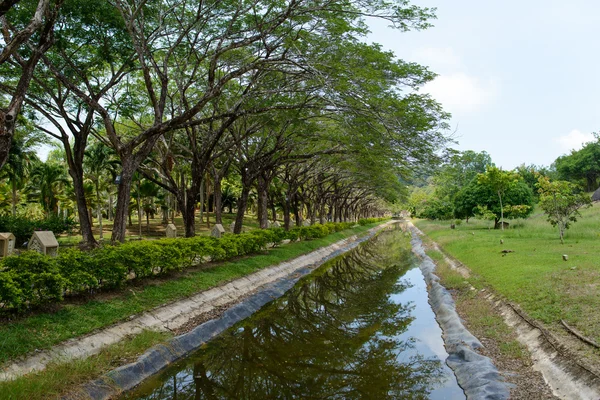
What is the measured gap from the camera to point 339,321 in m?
11.3

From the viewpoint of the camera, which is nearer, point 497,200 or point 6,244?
point 6,244

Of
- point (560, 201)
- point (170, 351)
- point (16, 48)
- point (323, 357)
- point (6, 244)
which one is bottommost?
point (323, 357)

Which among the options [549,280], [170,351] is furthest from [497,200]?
[170,351]

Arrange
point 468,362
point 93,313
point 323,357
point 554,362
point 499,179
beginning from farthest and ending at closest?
point 499,179 → point 323,357 → point 93,313 → point 468,362 → point 554,362

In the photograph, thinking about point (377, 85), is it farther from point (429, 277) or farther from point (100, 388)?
point (100, 388)

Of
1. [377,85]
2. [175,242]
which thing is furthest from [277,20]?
[175,242]

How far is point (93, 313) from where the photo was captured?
7.91m

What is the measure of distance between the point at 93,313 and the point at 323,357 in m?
4.55

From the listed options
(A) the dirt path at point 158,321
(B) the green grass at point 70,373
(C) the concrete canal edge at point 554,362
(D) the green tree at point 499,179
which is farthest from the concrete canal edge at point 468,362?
(D) the green tree at point 499,179

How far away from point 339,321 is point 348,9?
28.0 ft

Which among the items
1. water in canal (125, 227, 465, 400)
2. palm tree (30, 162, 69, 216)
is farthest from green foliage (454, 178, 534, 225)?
palm tree (30, 162, 69, 216)

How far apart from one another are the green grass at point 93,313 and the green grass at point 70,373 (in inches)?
22.0

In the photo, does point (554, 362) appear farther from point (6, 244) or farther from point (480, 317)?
point (6, 244)

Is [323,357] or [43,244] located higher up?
[43,244]
